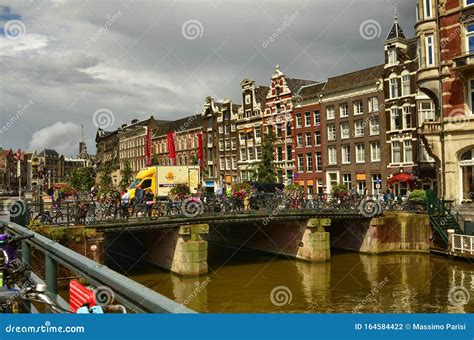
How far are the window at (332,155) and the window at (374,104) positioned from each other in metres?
6.19

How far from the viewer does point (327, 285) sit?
896 inches

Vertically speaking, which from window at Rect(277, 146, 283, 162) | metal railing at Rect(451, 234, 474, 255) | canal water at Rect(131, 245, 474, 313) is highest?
window at Rect(277, 146, 283, 162)

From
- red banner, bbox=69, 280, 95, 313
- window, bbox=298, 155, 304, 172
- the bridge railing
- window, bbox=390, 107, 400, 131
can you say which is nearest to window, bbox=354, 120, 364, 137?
window, bbox=390, 107, 400, 131

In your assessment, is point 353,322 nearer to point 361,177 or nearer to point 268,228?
point 268,228

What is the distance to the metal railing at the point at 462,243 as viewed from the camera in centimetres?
2623

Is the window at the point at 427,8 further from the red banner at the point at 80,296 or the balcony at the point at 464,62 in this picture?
the red banner at the point at 80,296

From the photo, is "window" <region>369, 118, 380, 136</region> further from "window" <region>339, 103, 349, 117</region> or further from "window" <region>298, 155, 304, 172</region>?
"window" <region>298, 155, 304, 172</region>

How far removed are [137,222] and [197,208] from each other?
3.67m

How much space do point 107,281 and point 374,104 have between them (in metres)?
45.3

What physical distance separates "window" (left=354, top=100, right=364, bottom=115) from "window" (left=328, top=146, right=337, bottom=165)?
15.4 feet

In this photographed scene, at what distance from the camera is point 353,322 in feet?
22.6

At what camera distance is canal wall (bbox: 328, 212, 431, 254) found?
3034 centimetres

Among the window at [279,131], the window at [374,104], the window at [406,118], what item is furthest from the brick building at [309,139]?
the window at [406,118]

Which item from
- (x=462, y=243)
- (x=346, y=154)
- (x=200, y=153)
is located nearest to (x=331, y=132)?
(x=346, y=154)
